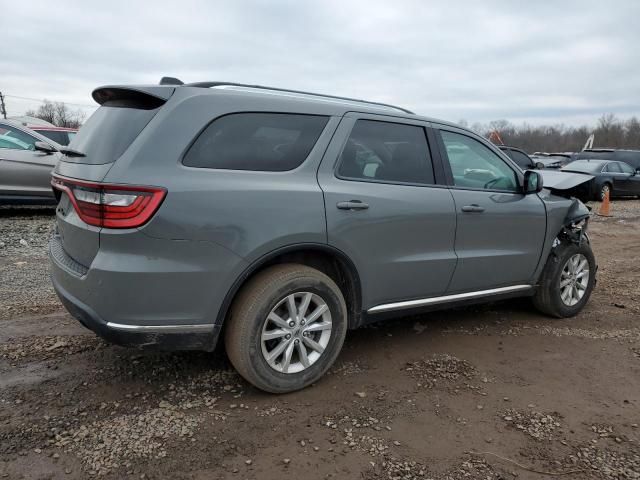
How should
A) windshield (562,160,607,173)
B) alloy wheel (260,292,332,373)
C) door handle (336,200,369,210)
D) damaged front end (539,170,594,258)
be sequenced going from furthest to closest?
windshield (562,160,607,173)
damaged front end (539,170,594,258)
door handle (336,200,369,210)
alloy wheel (260,292,332,373)

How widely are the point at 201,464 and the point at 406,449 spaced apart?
103 cm

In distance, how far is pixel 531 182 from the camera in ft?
14.2

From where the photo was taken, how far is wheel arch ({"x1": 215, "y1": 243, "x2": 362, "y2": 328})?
286 cm

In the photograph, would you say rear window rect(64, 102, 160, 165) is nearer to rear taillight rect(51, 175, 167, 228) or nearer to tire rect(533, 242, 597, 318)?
rear taillight rect(51, 175, 167, 228)

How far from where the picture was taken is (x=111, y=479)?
7.69 feet

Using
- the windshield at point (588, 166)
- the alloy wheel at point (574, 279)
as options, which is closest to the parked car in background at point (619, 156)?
the windshield at point (588, 166)

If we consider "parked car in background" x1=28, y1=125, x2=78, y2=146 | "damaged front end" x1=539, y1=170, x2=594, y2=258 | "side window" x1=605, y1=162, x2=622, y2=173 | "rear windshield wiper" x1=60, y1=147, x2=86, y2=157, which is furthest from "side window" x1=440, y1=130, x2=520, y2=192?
"side window" x1=605, y1=162, x2=622, y2=173

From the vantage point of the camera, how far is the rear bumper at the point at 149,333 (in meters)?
2.67

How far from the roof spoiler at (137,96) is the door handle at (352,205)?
117 centimetres

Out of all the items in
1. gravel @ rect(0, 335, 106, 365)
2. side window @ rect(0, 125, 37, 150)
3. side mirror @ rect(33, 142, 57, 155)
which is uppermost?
side window @ rect(0, 125, 37, 150)

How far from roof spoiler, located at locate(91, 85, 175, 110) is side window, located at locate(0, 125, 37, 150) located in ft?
20.5

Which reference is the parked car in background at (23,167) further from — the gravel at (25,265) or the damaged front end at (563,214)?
the damaged front end at (563,214)

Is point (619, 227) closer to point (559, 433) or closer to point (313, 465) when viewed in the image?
point (559, 433)

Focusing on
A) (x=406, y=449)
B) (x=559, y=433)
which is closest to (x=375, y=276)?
(x=406, y=449)
